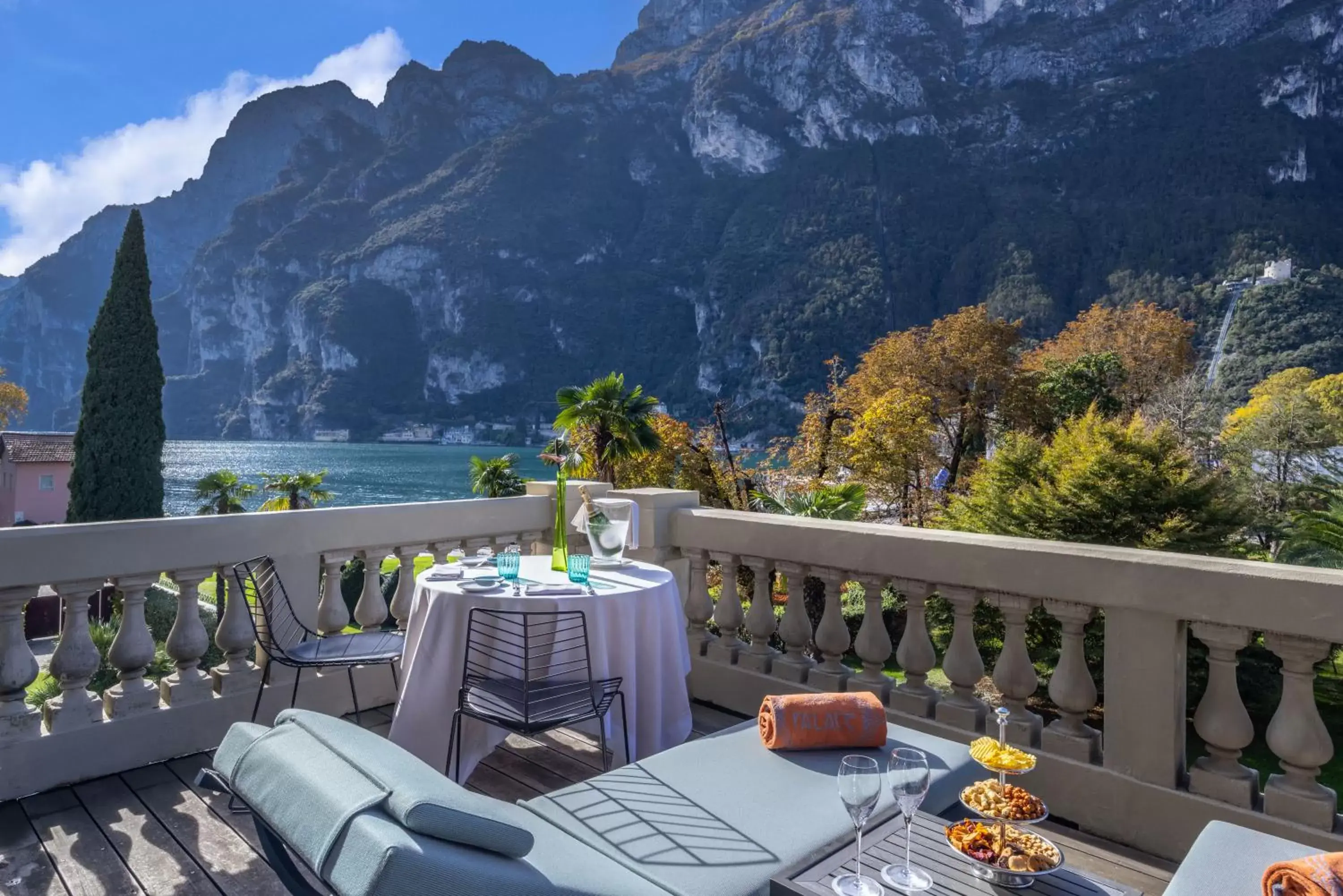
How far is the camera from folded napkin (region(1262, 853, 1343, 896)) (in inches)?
48.6

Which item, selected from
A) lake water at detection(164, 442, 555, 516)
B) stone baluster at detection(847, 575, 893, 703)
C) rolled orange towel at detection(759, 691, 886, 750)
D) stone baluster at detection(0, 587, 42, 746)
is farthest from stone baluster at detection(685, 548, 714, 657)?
lake water at detection(164, 442, 555, 516)

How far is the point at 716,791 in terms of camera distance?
6.74 ft

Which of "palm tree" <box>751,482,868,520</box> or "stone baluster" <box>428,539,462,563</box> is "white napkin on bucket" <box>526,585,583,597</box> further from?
"palm tree" <box>751,482,868,520</box>

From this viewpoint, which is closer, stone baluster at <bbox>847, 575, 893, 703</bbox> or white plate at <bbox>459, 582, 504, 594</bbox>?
white plate at <bbox>459, 582, 504, 594</bbox>

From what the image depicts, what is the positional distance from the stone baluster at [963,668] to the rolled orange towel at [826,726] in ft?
2.66

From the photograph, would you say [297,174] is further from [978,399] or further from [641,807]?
[641,807]

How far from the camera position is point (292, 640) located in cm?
362

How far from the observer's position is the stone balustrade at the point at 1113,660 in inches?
92.4

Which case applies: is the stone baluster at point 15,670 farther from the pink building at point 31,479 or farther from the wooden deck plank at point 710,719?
the pink building at point 31,479

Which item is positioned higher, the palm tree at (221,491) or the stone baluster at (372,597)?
the stone baluster at (372,597)

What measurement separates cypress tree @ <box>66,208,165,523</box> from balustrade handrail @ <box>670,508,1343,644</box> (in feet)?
63.8

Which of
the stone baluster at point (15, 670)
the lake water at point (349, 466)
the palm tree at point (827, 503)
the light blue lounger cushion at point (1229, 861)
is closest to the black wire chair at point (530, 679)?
the stone baluster at point (15, 670)

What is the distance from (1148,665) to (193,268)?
180638 millimetres

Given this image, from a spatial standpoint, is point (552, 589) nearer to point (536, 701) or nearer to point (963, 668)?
point (536, 701)
